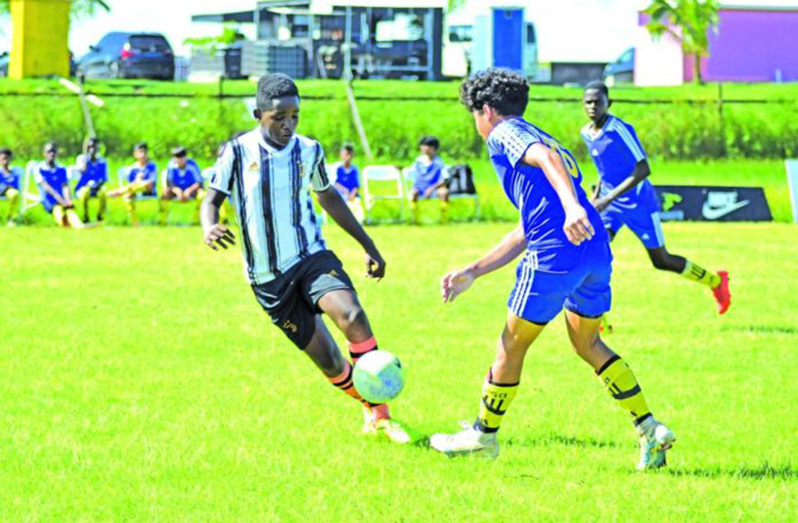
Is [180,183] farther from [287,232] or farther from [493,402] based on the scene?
[493,402]

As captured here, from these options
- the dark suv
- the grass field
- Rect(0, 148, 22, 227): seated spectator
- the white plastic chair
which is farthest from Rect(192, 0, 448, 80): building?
the grass field

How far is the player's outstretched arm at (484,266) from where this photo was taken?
22.3ft

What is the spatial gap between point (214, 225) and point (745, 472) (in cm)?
286

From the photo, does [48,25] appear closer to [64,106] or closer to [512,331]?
[64,106]

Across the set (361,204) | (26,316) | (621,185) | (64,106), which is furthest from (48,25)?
(621,185)

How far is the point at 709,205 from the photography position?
26766 mm

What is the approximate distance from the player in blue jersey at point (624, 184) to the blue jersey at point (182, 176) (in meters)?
14.0

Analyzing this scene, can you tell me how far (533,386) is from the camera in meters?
9.54

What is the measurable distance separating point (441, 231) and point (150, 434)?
1675 centimetres

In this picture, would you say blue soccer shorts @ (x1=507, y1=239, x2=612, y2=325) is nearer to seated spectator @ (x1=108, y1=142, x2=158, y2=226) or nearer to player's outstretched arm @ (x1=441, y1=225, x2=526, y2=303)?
player's outstretched arm @ (x1=441, y1=225, x2=526, y2=303)

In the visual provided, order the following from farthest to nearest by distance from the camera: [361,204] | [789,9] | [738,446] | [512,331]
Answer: [789,9] → [361,204] → [738,446] → [512,331]

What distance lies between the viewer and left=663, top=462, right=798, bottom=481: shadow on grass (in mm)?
6781

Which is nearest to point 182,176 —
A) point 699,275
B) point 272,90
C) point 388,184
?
point 388,184

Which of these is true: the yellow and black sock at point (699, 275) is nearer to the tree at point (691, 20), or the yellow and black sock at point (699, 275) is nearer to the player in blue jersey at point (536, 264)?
the player in blue jersey at point (536, 264)
